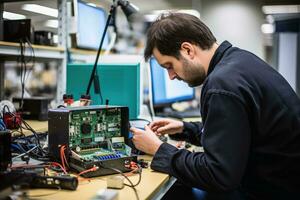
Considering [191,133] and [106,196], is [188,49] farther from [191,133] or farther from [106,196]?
[106,196]

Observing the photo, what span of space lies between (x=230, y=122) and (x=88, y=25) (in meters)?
1.75

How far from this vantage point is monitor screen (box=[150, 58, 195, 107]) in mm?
2465

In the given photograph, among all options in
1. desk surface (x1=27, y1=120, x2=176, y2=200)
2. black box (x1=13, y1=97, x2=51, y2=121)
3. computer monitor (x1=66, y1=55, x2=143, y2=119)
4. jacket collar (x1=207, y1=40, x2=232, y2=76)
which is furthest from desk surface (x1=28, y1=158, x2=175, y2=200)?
black box (x1=13, y1=97, x2=51, y2=121)

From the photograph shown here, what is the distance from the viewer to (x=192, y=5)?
5180mm

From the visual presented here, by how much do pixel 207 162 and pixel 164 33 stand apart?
1.57 ft

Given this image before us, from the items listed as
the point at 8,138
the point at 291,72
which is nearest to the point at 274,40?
the point at 291,72

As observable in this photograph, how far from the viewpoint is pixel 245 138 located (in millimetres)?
1005

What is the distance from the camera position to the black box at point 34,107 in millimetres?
2145

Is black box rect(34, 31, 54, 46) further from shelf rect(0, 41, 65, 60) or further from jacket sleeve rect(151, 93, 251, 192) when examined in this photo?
jacket sleeve rect(151, 93, 251, 192)

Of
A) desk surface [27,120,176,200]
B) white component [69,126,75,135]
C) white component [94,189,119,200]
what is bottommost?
desk surface [27,120,176,200]

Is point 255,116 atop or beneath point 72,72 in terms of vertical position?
beneath

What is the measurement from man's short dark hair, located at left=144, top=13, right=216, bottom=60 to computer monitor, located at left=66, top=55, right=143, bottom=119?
2.02ft

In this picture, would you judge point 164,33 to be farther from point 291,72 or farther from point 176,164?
point 291,72

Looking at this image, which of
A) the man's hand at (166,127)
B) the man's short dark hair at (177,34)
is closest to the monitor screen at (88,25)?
the man's hand at (166,127)
